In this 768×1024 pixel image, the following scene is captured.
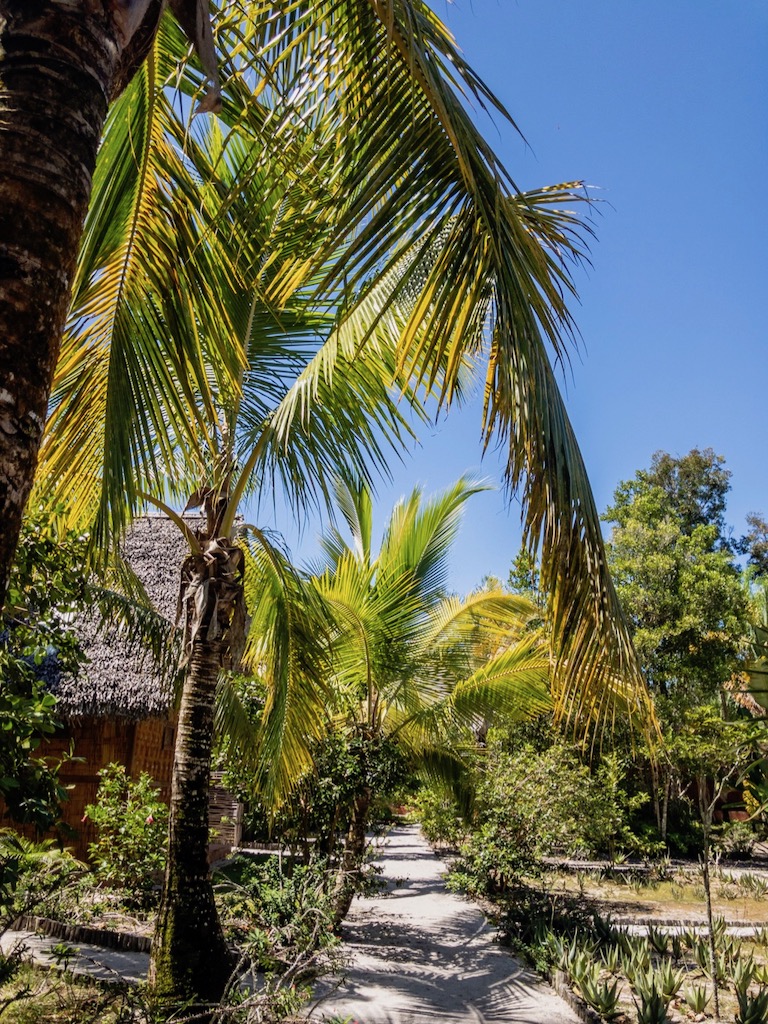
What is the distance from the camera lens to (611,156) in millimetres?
4238

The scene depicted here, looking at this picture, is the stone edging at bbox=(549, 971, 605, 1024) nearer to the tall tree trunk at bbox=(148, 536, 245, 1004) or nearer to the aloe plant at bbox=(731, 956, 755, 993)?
the aloe plant at bbox=(731, 956, 755, 993)

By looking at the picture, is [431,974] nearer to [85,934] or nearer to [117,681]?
[85,934]

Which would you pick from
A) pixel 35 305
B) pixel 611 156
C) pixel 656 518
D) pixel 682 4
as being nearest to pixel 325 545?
pixel 611 156

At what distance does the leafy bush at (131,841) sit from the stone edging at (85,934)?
4.09 feet

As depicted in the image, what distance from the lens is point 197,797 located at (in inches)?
198

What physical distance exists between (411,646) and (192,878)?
451cm

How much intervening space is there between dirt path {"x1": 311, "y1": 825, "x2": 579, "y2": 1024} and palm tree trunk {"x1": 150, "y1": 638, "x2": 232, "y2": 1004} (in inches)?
30.1

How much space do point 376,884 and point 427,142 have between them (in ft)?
25.5

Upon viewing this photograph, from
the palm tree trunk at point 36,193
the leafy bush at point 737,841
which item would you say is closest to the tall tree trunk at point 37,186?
the palm tree trunk at point 36,193

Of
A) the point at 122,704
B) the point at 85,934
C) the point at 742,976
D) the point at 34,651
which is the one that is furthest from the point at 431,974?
the point at 34,651

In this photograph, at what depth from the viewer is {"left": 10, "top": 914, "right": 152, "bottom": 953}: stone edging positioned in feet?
22.6

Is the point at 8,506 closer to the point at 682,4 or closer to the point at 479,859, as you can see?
the point at 682,4

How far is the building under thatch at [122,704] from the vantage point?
31.3 ft

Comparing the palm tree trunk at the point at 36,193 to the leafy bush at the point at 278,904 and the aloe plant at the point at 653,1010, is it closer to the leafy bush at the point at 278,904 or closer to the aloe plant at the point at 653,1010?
the leafy bush at the point at 278,904
